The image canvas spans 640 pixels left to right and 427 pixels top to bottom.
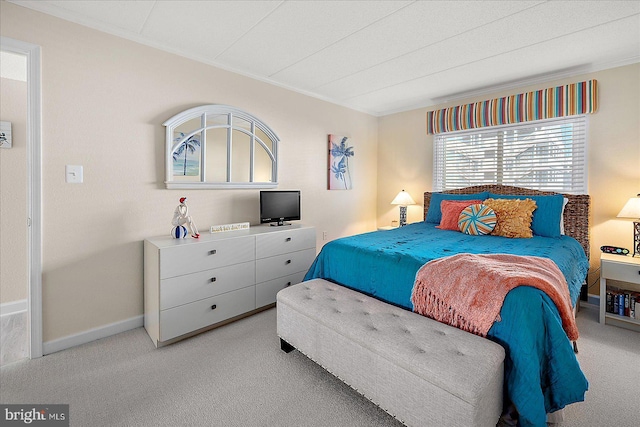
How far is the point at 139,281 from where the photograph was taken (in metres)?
2.55

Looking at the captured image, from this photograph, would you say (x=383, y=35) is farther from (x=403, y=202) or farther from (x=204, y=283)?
(x=204, y=283)

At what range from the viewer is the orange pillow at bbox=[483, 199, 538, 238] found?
277 cm

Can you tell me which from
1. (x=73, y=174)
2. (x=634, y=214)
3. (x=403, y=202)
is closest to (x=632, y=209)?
(x=634, y=214)

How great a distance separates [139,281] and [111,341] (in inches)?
19.0

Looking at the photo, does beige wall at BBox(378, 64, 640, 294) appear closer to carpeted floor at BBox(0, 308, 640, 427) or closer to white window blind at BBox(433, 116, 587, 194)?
white window blind at BBox(433, 116, 587, 194)

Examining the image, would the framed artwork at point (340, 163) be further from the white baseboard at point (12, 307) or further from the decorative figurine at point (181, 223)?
the white baseboard at point (12, 307)

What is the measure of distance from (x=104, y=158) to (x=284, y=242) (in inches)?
65.7

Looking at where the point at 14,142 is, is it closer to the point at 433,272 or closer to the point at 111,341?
the point at 111,341

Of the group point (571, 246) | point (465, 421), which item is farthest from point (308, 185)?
point (465, 421)

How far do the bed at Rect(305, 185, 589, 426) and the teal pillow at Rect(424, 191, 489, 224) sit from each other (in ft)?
0.08

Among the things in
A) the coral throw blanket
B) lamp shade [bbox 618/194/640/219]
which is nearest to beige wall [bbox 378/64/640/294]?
lamp shade [bbox 618/194/640/219]

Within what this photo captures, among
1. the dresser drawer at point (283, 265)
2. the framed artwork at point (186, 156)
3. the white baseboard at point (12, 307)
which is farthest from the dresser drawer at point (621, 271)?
the white baseboard at point (12, 307)

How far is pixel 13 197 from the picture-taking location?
2738 mm

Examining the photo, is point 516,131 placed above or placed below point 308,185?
above
